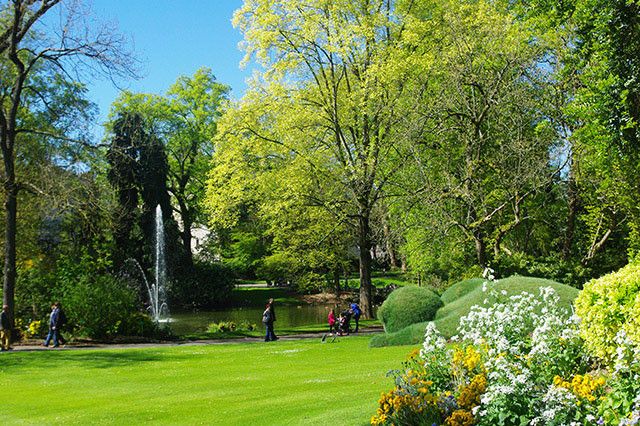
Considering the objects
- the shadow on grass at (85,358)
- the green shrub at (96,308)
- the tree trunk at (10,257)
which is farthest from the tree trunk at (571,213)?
the tree trunk at (10,257)

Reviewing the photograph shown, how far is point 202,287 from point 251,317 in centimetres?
942

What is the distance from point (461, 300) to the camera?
18.0m

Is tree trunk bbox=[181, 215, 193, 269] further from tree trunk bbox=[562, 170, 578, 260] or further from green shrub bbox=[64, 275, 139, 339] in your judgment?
tree trunk bbox=[562, 170, 578, 260]

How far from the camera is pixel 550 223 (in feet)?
97.7

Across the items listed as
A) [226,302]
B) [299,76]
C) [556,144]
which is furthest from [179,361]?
[226,302]

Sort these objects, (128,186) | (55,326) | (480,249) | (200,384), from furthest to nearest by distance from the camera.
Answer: (128,186), (480,249), (55,326), (200,384)

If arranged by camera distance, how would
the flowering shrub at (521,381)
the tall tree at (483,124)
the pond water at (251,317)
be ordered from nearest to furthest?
1. the flowering shrub at (521,381)
2. the tall tree at (483,124)
3. the pond water at (251,317)

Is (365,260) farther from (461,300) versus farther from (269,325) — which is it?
(461,300)

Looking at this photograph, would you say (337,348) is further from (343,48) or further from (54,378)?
(343,48)

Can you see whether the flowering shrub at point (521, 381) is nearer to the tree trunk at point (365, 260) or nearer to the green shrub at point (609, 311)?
the green shrub at point (609, 311)

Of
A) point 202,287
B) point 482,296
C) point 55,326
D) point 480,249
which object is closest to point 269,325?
point 55,326

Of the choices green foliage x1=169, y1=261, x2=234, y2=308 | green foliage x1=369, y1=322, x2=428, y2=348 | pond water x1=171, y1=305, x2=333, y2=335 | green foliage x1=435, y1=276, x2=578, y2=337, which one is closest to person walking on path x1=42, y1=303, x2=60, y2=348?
green foliage x1=369, y1=322, x2=428, y2=348

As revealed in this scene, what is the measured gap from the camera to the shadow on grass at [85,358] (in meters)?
17.3

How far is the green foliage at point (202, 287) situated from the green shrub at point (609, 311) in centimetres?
4224
